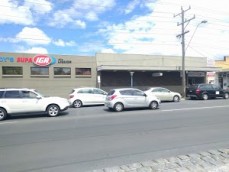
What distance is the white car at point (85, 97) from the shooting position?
21688 millimetres

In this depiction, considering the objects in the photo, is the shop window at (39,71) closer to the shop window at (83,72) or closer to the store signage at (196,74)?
the shop window at (83,72)

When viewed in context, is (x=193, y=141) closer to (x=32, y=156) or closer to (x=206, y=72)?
(x=32, y=156)

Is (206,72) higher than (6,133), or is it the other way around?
(206,72)

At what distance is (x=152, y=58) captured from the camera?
35.4 metres

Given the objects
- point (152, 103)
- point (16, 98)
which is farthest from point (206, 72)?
point (16, 98)

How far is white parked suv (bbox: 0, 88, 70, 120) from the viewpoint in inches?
582

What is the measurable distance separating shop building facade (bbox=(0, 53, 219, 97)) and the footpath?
71.7 feet

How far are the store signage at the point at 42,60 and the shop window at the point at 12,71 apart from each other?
1.83 metres

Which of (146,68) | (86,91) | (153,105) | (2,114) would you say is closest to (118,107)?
(153,105)

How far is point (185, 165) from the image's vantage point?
5445 mm

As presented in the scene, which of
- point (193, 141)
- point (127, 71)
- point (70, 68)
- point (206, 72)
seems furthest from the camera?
point (206, 72)

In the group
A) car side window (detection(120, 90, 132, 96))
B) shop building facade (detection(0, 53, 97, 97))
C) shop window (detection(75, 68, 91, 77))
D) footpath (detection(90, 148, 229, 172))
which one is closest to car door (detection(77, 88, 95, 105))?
car side window (detection(120, 90, 132, 96))

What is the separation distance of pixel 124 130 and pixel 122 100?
7.47 metres

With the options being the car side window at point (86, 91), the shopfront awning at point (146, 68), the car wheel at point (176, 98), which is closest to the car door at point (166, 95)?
the car wheel at point (176, 98)
